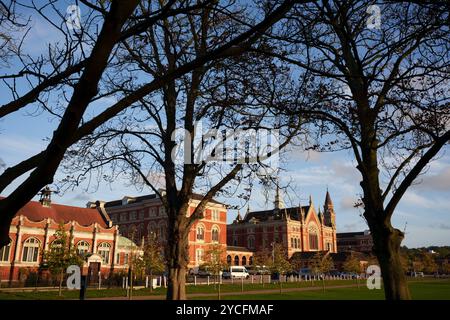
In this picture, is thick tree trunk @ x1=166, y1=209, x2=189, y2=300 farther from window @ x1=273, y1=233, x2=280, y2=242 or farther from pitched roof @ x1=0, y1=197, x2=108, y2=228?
window @ x1=273, y1=233, x2=280, y2=242

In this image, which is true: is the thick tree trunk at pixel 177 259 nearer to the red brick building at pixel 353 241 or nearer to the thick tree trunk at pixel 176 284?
the thick tree trunk at pixel 176 284

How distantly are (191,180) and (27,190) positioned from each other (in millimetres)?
9055

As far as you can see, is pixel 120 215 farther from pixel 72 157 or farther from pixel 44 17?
pixel 44 17

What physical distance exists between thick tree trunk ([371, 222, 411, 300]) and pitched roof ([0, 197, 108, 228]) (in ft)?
142

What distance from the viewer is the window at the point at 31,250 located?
4112cm

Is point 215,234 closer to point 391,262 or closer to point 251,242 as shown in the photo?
point 251,242

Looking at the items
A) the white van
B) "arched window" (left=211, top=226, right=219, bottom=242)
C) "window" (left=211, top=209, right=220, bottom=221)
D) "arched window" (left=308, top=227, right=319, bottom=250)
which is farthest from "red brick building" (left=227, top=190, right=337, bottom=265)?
the white van

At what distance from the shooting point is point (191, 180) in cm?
1214

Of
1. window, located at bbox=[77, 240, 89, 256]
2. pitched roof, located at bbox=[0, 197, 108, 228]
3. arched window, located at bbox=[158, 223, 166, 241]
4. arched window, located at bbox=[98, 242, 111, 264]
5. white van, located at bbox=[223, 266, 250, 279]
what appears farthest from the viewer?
arched window, located at bbox=[158, 223, 166, 241]

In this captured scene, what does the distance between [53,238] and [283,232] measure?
60.1m

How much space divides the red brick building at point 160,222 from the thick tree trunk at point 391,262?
192ft

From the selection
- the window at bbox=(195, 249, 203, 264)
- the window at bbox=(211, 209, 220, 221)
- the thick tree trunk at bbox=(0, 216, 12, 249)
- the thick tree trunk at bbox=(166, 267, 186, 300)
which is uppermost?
the window at bbox=(211, 209, 220, 221)

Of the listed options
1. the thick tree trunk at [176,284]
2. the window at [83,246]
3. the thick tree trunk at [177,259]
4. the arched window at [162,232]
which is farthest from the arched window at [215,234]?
the thick tree trunk at [176,284]

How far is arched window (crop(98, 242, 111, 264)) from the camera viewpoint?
4838 cm
